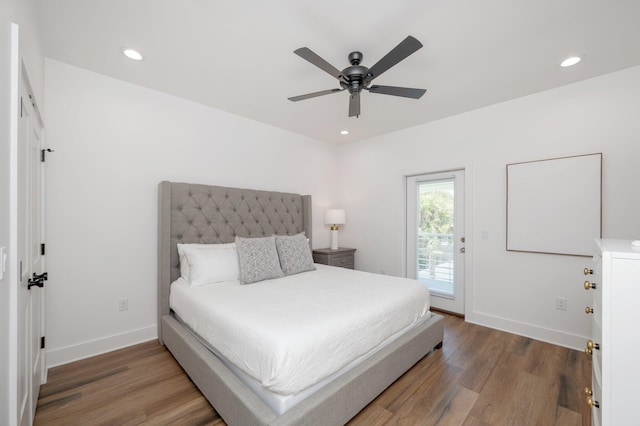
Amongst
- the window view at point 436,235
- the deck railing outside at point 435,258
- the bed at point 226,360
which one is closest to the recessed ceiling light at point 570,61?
the window view at point 436,235

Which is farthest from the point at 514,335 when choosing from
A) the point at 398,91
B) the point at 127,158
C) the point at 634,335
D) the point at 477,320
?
the point at 127,158

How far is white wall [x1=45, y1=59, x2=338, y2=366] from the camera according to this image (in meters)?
2.33

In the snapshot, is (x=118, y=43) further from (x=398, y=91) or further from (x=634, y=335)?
(x=634, y=335)

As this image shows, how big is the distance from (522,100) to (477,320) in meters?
2.52

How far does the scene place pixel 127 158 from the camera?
267cm

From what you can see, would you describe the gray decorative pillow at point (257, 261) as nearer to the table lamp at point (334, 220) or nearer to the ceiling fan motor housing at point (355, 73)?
the table lamp at point (334, 220)

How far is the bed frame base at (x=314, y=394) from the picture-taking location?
1.41 m

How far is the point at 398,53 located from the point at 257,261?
206 cm

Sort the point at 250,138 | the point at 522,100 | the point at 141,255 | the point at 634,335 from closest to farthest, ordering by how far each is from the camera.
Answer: the point at 634,335 → the point at 141,255 → the point at 522,100 → the point at 250,138

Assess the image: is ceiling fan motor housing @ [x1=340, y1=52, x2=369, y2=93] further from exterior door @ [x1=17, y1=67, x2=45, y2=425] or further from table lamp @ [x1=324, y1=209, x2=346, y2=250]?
table lamp @ [x1=324, y1=209, x2=346, y2=250]

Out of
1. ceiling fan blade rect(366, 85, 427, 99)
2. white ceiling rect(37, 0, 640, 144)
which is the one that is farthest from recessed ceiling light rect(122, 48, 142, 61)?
ceiling fan blade rect(366, 85, 427, 99)

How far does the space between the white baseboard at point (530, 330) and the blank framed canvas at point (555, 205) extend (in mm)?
801

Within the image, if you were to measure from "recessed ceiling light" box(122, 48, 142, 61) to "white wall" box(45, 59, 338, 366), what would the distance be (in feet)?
1.73

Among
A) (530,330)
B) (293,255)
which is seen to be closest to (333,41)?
(293,255)
